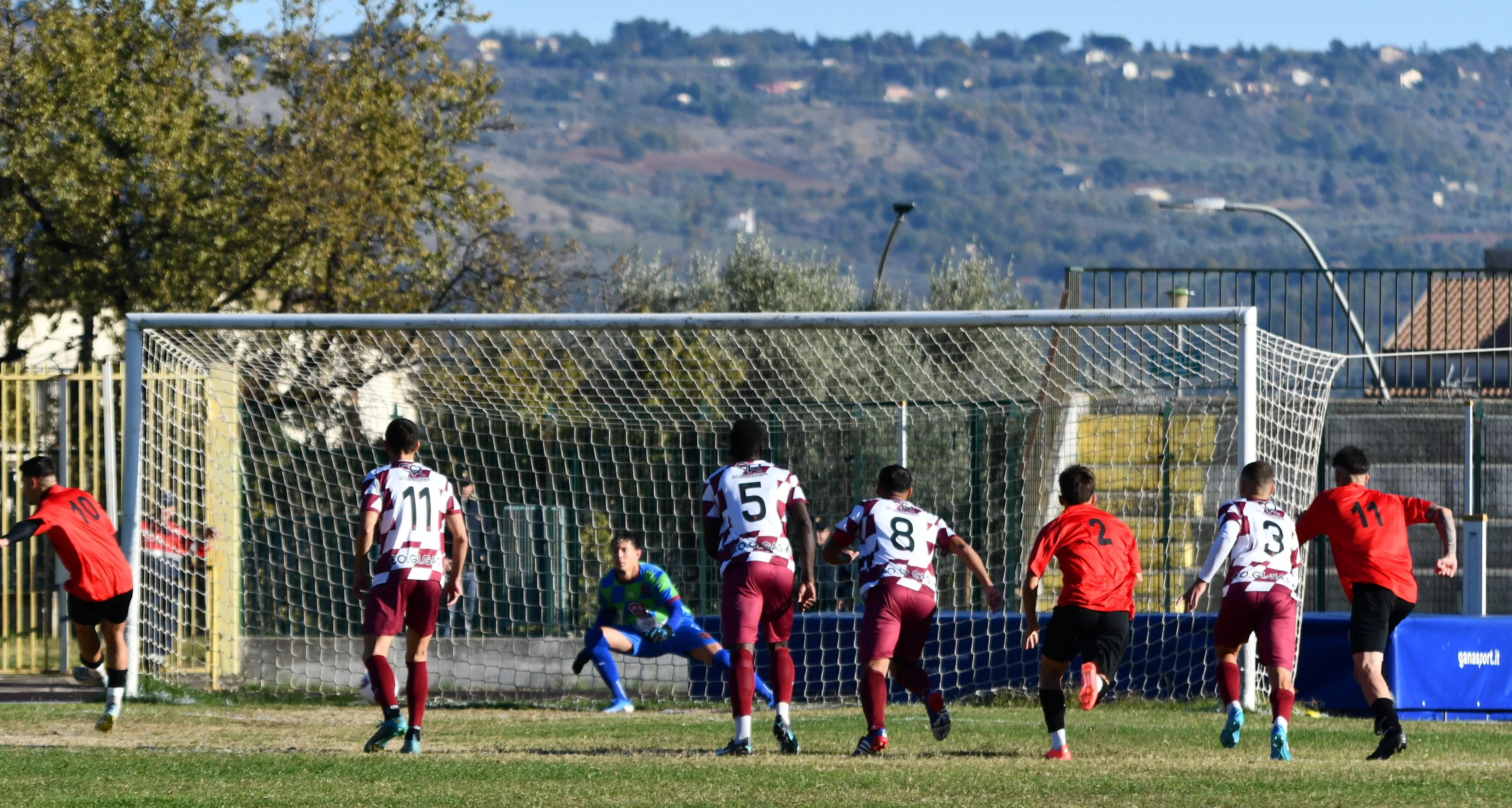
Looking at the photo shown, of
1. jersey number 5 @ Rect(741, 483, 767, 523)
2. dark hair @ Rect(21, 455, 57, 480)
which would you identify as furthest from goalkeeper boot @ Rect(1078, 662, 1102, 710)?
dark hair @ Rect(21, 455, 57, 480)

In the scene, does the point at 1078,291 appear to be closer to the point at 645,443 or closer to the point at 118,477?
the point at 645,443

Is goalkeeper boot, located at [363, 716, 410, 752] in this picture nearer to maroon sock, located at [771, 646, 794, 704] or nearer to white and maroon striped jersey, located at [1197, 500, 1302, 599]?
maroon sock, located at [771, 646, 794, 704]

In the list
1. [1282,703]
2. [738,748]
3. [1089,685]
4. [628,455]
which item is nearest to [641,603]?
[738,748]

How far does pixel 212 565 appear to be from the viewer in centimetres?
1404

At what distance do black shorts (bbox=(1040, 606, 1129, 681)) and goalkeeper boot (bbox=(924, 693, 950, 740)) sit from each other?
2.07 ft

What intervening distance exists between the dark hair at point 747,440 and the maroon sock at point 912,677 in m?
1.42

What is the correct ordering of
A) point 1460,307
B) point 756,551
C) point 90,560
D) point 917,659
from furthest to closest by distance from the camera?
point 1460,307 < point 90,560 < point 917,659 < point 756,551

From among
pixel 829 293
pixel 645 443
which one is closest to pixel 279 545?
pixel 645 443

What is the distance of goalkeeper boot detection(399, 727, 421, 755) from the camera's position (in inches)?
374

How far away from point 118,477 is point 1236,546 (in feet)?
32.6

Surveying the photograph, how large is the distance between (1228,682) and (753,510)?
2.80 metres

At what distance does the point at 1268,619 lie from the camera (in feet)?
32.1

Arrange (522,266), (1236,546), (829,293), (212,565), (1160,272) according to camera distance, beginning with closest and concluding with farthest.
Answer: (1236,546) < (212,565) < (1160,272) < (522,266) < (829,293)

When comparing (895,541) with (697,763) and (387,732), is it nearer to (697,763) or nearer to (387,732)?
(697,763)
